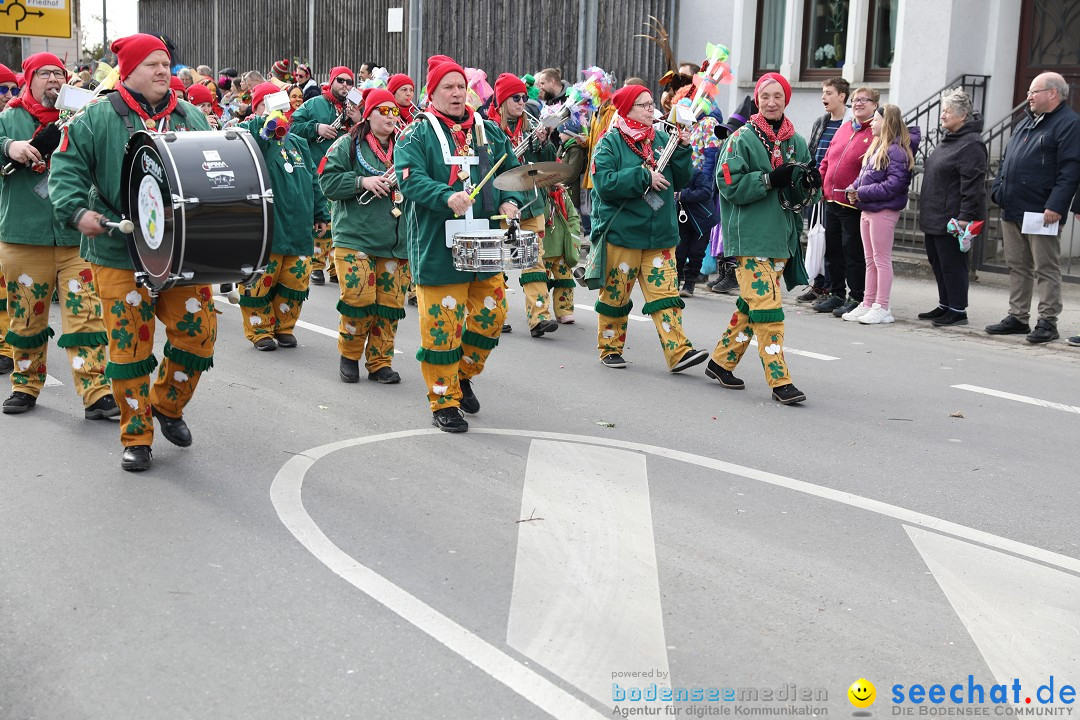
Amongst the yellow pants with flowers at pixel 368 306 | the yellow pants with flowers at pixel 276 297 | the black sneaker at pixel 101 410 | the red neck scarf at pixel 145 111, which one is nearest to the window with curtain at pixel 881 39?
the yellow pants with flowers at pixel 276 297

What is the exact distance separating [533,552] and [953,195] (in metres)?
7.26

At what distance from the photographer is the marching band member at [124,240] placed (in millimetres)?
5758

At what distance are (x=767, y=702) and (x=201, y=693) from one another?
1.66 m

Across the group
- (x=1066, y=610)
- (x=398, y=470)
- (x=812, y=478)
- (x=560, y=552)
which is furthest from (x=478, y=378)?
(x=1066, y=610)

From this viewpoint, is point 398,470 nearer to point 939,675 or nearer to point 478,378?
point 478,378

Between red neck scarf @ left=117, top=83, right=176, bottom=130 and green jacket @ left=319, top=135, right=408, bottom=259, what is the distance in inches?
95.7

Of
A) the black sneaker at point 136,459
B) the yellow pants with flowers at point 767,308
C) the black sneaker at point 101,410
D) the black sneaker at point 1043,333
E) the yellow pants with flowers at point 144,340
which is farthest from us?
the black sneaker at point 1043,333

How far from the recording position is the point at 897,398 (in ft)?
26.5

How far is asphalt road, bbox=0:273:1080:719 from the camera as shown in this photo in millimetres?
3904

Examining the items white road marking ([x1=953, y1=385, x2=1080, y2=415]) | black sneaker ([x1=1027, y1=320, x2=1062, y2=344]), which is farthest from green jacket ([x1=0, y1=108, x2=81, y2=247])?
black sneaker ([x1=1027, y1=320, x2=1062, y2=344])

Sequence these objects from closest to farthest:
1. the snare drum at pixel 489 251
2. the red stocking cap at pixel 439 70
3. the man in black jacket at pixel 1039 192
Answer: the snare drum at pixel 489 251
the red stocking cap at pixel 439 70
the man in black jacket at pixel 1039 192

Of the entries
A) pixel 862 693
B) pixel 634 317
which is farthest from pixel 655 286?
pixel 862 693

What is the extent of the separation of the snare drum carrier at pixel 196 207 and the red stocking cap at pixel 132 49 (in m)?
0.37

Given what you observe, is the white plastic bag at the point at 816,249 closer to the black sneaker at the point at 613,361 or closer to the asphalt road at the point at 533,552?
the black sneaker at the point at 613,361
